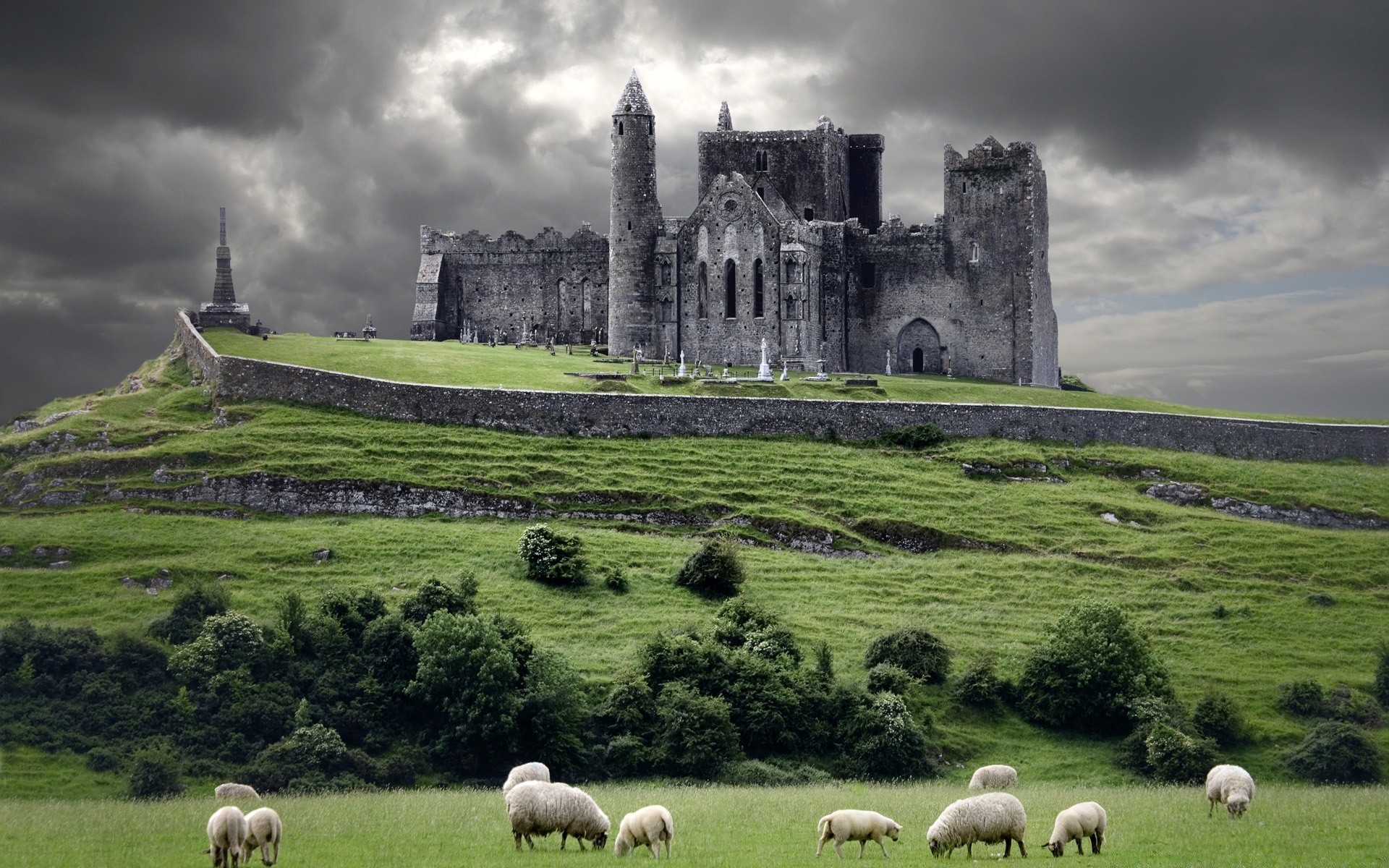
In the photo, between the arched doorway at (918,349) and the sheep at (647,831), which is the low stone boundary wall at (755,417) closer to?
the arched doorway at (918,349)

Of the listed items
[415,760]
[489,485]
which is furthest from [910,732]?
[489,485]

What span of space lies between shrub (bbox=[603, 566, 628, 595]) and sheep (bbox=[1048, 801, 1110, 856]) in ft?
105

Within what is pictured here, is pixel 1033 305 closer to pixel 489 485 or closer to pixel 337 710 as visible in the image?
pixel 489 485

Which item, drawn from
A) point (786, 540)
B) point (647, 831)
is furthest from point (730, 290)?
point (647, 831)

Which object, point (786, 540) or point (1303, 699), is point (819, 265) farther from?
point (1303, 699)

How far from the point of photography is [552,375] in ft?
278

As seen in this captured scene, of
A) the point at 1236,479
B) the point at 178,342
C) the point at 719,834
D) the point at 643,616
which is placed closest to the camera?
the point at 719,834

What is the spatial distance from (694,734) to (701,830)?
16.5m

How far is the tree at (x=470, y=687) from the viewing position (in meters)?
48.7

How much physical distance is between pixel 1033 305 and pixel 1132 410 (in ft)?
58.4

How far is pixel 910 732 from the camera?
164 ft

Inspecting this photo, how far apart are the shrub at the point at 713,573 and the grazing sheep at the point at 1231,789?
27796mm

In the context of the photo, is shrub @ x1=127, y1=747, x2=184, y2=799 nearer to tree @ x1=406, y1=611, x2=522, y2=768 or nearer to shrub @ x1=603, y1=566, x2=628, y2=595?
tree @ x1=406, y1=611, x2=522, y2=768

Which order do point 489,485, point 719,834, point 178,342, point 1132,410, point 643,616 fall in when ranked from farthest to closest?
1. point 178,342
2. point 1132,410
3. point 489,485
4. point 643,616
5. point 719,834
